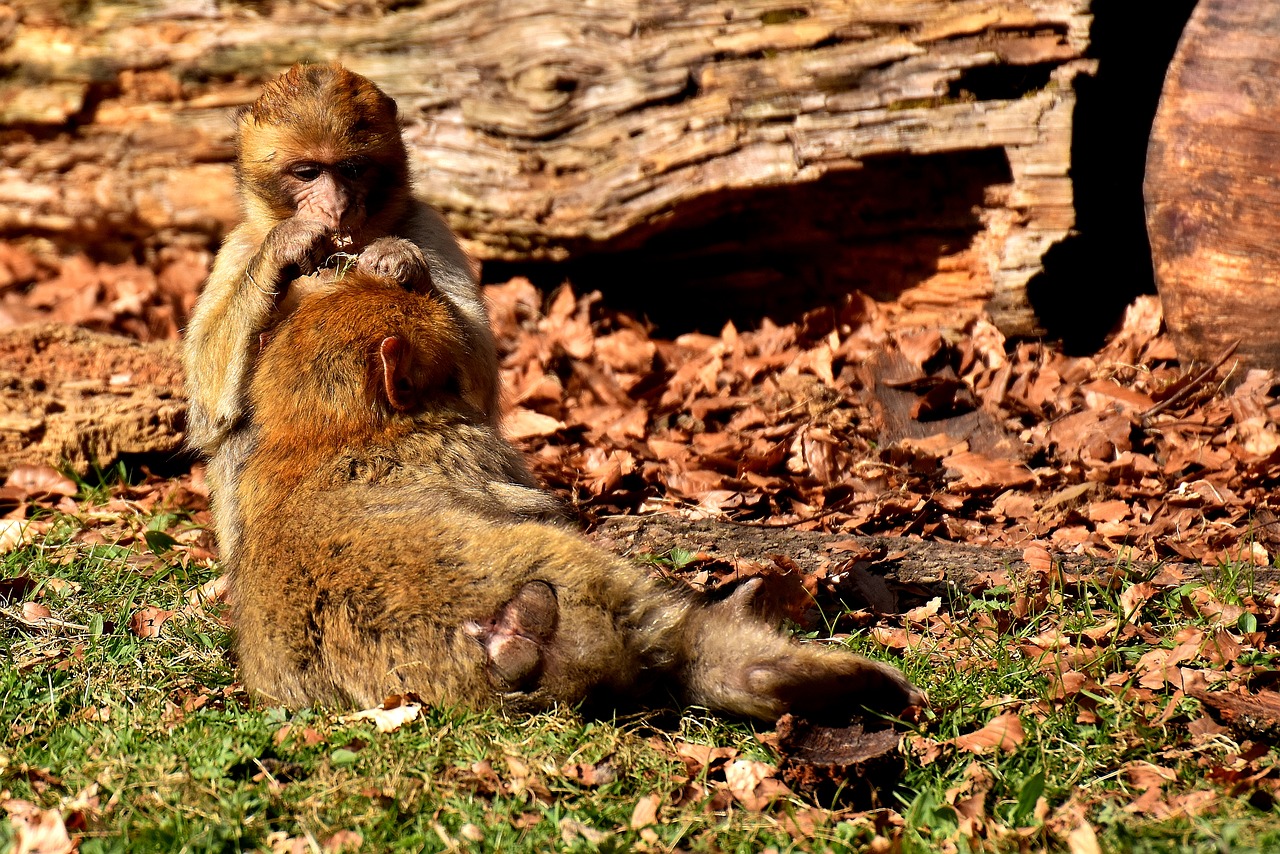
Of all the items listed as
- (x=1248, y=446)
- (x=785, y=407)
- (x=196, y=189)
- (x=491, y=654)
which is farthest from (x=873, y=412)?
(x=196, y=189)

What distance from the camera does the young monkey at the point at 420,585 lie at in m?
3.79

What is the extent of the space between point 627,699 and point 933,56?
14.7 ft

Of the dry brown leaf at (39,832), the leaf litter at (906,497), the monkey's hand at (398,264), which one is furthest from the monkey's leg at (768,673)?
the dry brown leaf at (39,832)

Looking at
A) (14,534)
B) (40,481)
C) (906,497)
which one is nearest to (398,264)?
(14,534)

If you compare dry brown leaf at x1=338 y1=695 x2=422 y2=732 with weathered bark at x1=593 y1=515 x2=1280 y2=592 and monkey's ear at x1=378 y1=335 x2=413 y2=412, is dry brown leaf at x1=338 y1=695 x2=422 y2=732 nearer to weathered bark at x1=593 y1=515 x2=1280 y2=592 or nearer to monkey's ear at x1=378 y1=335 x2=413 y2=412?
monkey's ear at x1=378 y1=335 x2=413 y2=412

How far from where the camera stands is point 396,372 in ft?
14.1

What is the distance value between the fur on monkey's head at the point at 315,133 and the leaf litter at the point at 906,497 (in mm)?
1731

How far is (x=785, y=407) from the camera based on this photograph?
7402 mm

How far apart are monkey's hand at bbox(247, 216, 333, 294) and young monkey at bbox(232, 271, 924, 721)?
0.69 m

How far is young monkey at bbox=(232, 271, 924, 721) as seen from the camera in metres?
3.79

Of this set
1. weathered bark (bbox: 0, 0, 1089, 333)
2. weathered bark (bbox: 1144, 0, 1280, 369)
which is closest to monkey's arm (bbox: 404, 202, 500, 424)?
weathered bark (bbox: 0, 0, 1089, 333)

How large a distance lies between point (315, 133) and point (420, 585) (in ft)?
8.13

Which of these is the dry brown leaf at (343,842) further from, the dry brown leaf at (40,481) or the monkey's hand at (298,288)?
the dry brown leaf at (40,481)

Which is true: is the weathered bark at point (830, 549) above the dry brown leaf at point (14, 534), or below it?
below
